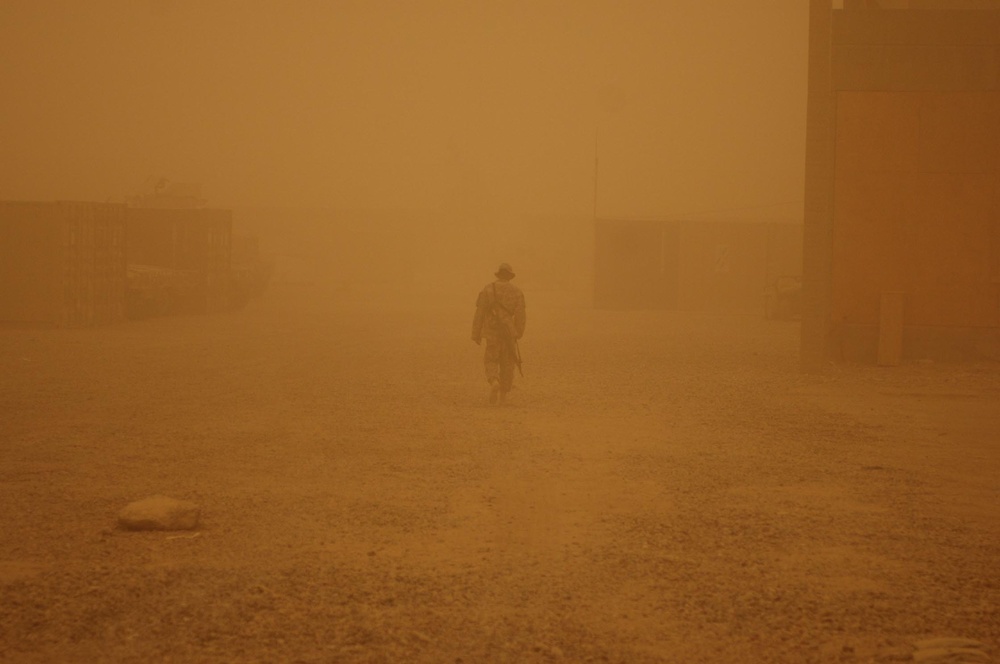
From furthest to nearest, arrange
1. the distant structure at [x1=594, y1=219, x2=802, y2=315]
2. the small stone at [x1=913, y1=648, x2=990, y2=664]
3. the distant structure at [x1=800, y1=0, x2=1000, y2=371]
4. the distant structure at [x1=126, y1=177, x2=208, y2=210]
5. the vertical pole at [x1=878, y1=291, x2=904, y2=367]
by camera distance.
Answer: the distant structure at [x1=594, y1=219, x2=802, y2=315] < the distant structure at [x1=126, y1=177, x2=208, y2=210] < the distant structure at [x1=800, y1=0, x2=1000, y2=371] < the vertical pole at [x1=878, y1=291, x2=904, y2=367] < the small stone at [x1=913, y1=648, x2=990, y2=664]

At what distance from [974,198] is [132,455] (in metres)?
14.1

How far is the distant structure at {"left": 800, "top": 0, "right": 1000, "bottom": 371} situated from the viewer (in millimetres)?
17531

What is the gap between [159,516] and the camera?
22.3 ft

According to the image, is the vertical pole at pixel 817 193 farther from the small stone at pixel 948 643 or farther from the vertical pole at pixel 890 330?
the small stone at pixel 948 643

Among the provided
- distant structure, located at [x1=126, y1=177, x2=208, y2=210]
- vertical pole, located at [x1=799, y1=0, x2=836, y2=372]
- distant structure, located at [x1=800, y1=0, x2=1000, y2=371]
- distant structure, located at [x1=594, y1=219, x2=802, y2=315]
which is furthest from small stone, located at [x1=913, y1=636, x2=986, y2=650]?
distant structure, located at [x1=126, y1=177, x2=208, y2=210]

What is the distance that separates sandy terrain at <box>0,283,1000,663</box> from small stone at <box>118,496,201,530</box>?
127 millimetres

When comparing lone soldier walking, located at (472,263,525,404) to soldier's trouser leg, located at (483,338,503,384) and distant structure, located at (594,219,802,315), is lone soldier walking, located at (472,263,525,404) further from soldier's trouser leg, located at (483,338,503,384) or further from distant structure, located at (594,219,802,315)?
distant structure, located at (594,219,802,315)

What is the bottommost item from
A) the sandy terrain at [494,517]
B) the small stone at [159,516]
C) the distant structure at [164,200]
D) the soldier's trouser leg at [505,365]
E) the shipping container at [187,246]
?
the sandy terrain at [494,517]

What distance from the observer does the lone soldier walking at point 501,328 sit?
42.9 feet

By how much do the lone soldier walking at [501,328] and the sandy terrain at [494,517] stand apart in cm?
43

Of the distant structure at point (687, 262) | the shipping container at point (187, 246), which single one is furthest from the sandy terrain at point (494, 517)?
the distant structure at point (687, 262)

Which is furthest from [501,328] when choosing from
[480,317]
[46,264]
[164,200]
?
[164,200]

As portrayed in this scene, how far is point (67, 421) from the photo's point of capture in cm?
1114

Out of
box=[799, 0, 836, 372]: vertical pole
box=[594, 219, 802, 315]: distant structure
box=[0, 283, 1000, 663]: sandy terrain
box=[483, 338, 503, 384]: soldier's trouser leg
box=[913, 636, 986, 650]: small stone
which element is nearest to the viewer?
box=[913, 636, 986, 650]: small stone
